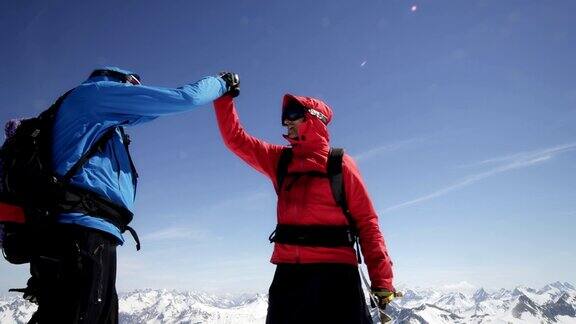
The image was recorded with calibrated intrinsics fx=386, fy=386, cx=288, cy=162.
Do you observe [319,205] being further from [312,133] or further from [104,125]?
[104,125]

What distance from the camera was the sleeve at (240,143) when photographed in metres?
6.07

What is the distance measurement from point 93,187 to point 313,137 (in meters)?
3.11

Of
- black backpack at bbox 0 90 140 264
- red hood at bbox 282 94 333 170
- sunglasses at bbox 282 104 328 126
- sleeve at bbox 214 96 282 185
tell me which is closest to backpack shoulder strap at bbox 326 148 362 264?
red hood at bbox 282 94 333 170

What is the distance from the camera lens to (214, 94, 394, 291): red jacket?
16.6 ft

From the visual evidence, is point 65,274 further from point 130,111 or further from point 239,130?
point 239,130

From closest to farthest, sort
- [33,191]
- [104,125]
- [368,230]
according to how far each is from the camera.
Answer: [33,191]
[104,125]
[368,230]

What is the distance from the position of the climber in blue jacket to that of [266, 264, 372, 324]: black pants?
6.48 feet

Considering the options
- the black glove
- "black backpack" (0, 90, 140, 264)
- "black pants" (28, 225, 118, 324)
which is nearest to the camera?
"black pants" (28, 225, 118, 324)

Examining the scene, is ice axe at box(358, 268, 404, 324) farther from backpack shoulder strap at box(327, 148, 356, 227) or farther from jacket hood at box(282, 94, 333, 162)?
jacket hood at box(282, 94, 333, 162)

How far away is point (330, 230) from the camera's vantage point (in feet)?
16.9

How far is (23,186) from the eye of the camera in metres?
3.91

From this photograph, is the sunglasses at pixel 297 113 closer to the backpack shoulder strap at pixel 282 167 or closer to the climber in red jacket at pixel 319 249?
the climber in red jacket at pixel 319 249

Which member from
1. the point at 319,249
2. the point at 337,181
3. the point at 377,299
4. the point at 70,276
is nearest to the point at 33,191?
the point at 70,276

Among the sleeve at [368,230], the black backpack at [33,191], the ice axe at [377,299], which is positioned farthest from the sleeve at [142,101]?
the ice axe at [377,299]
